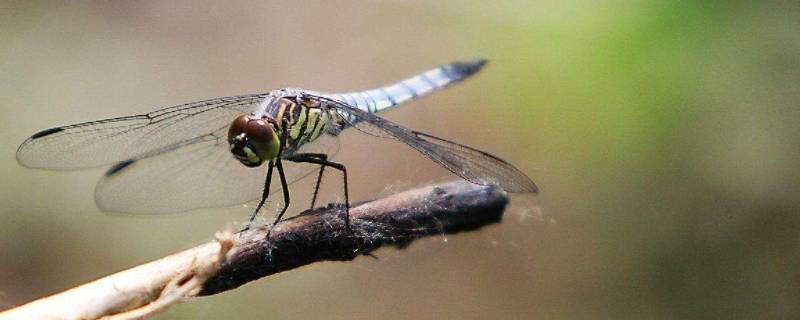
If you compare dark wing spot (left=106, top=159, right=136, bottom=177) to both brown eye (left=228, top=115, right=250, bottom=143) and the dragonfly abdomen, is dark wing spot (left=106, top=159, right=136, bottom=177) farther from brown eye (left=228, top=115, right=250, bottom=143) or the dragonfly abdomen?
the dragonfly abdomen

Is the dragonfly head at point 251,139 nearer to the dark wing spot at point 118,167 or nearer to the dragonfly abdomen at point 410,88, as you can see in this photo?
the dark wing spot at point 118,167

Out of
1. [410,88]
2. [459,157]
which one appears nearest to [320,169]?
[459,157]

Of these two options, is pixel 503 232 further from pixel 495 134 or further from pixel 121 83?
pixel 121 83

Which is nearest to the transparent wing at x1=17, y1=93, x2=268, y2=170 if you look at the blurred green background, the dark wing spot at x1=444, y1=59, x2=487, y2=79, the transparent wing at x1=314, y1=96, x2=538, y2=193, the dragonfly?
the dragonfly

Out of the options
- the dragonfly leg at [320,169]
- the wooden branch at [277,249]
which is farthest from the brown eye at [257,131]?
the wooden branch at [277,249]

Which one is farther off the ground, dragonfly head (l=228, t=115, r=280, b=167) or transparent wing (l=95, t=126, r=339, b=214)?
dragonfly head (l=228, t=115, r=280, b=167)

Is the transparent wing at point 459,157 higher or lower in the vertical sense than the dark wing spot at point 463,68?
lower
